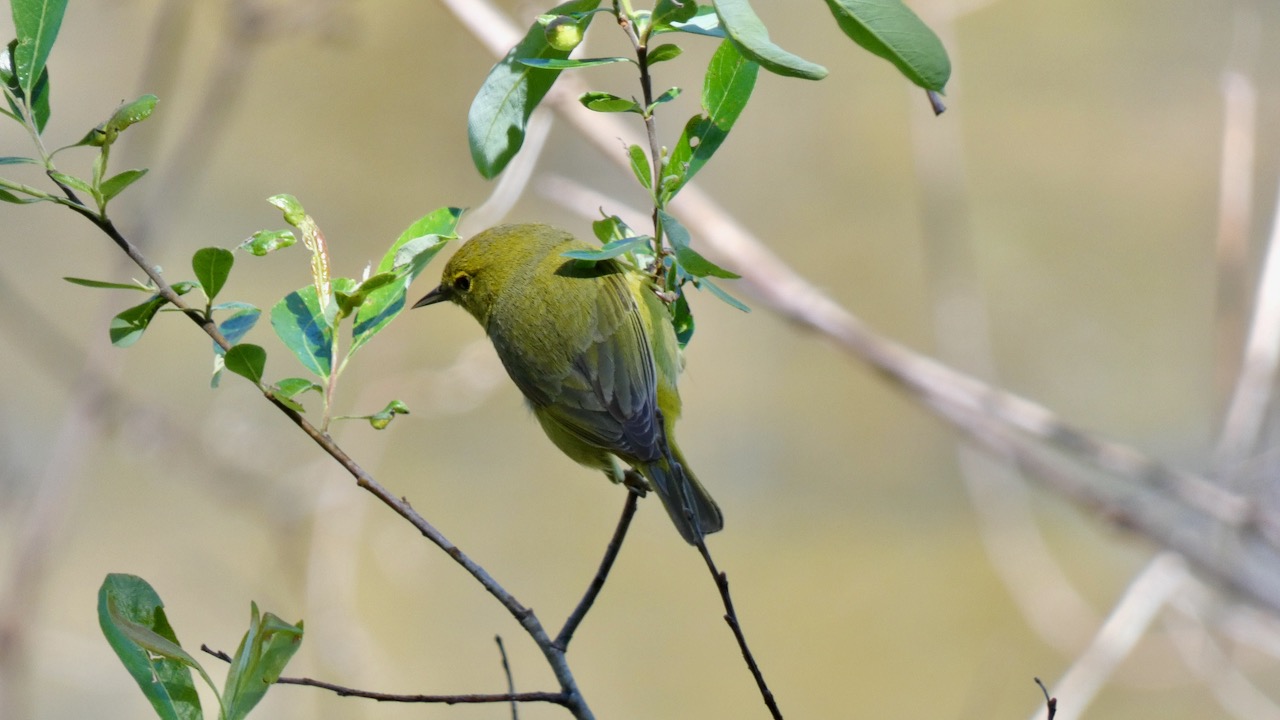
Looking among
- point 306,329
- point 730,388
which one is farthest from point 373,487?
point 730,388

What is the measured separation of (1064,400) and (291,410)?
279 inches

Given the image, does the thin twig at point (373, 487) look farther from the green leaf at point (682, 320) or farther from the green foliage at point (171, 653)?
the green leaf at point (682, 320)

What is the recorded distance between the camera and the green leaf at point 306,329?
3.71 ft

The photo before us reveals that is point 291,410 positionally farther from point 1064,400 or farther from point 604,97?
point 1064,400

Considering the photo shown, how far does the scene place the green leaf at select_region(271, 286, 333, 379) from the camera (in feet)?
3.71

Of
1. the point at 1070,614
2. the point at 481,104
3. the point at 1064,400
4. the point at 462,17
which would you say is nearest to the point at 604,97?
the point at 481,104

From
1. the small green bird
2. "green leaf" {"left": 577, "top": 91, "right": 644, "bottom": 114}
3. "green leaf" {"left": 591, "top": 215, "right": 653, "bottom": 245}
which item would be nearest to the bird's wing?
the small green bird

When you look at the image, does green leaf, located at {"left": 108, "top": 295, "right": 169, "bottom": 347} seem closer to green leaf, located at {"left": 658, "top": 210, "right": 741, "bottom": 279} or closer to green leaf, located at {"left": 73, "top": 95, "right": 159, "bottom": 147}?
green leaf, located at {"left": 73, "top": 95, "right": 159, "bottom": 147}

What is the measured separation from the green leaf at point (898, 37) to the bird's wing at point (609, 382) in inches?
45.6

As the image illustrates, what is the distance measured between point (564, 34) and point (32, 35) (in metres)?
0.49

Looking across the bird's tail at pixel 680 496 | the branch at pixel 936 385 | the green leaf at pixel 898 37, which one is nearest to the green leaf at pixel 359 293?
the green leaf at pixel 898 37

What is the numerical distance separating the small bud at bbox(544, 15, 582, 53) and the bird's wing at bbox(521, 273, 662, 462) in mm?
976

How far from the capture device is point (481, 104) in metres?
1.11

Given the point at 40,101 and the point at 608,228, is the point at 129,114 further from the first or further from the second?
the point at 608,228
